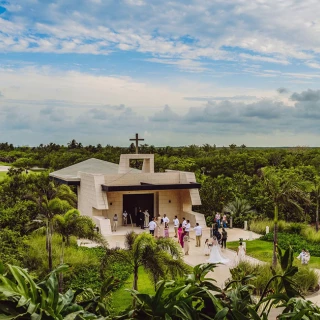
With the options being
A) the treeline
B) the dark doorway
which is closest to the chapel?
the dark doorway

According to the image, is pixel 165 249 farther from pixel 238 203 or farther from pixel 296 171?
pixel 296 171

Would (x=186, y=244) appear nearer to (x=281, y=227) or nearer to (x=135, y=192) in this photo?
(x=135, y=192)

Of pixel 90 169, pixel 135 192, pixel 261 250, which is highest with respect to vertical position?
pixel 90 169

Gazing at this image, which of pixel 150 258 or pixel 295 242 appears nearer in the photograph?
pixel 150 258

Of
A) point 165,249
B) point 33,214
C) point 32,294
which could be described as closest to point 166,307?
point 32,294

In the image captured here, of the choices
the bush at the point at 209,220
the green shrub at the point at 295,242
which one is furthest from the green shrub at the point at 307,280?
the bush at the point at 209,220

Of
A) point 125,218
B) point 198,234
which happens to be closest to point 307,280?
point 198,234

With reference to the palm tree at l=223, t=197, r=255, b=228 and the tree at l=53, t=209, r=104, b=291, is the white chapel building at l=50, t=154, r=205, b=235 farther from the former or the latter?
the tree at l=53, t=209, r=104, b=291
